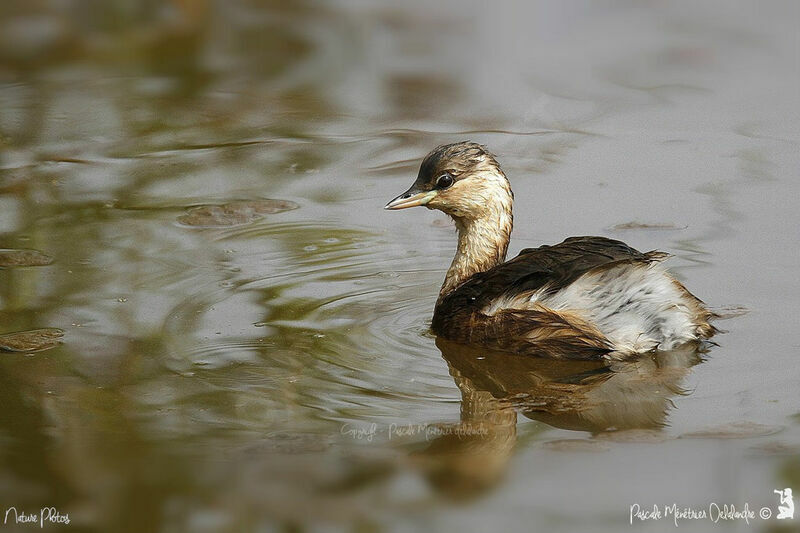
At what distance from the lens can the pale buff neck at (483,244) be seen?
21.3 feet

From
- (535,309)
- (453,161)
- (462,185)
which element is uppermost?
(453,161)

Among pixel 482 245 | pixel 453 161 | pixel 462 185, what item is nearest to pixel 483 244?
pixel 482 245

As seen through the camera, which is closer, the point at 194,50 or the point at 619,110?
the point at 619,110

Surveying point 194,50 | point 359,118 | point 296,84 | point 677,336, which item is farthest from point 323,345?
point 194,50

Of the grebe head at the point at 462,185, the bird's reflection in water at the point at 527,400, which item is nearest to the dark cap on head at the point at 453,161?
the grebe head at the point at 462,185

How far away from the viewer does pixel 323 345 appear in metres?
5.95

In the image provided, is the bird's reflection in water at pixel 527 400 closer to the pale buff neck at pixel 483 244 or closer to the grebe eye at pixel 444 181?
the pale buff neck at pixel 483 244

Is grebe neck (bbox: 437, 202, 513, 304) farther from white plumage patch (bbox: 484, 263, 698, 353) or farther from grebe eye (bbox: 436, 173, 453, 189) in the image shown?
white plumage patch (bbox: 484, 263, 698, 353)

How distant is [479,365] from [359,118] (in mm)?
3934

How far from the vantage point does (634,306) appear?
5828 mm

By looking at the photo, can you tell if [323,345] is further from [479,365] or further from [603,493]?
[603,493]

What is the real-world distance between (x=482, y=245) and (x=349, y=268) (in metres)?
0.75

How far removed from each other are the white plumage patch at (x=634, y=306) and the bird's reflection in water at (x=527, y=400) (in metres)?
0.08

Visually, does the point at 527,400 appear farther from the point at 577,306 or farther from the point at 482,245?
the point at 482,245
